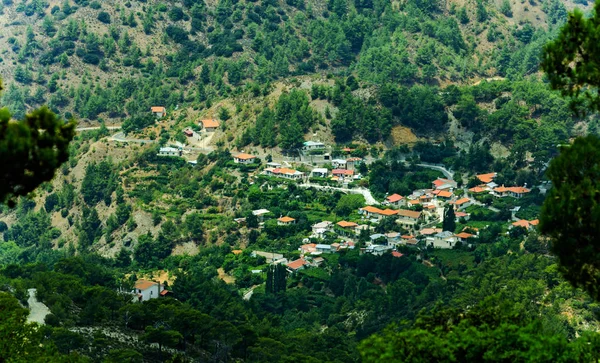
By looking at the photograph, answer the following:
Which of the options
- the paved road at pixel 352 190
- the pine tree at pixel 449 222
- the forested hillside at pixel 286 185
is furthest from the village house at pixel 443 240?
the paved road at pixel 352 190

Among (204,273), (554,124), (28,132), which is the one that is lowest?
(204,273)

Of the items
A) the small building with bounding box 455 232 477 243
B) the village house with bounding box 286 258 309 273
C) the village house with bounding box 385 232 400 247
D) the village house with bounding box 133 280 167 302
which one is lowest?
the village house with bounding box 133 280 167 302

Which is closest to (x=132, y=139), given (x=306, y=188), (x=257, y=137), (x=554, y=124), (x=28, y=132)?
(x=257, y=137)

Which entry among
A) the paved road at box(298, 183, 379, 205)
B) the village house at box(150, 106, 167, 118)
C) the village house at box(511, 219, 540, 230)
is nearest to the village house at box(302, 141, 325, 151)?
the paved road at box(298, 183, 379, 205)

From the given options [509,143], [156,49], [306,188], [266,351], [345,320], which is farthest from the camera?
[156,49]

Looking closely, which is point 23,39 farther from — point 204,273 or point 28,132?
point 28,132

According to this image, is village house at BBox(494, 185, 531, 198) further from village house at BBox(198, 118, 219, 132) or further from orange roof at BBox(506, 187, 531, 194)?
village house at BBox(198, 118, 219, 132)

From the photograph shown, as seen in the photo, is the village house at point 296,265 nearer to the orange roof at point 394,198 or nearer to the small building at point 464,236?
the small building at point 464,236

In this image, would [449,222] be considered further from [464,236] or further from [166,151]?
[166,151]
